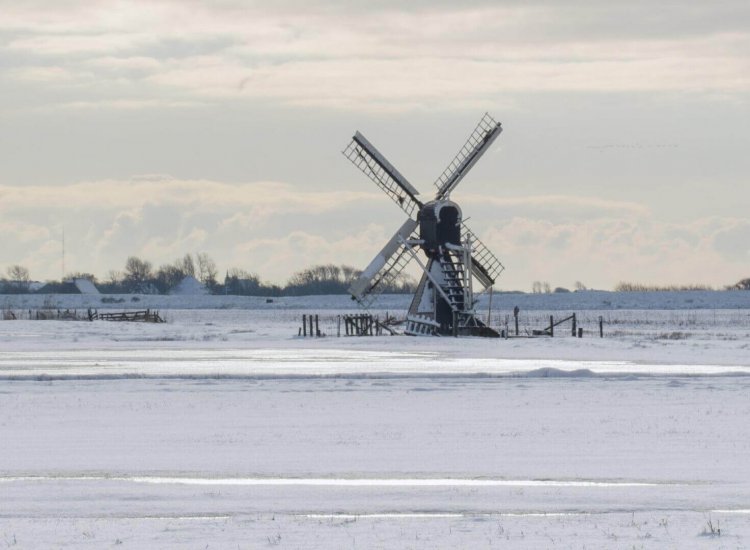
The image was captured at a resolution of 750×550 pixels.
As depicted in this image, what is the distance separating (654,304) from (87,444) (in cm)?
13435

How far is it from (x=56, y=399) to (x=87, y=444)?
24.8 ft

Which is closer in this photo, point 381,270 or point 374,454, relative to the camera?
point 374,454

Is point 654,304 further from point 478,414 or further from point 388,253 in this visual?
point 478,414

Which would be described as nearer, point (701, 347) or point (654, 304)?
point (701, 347)

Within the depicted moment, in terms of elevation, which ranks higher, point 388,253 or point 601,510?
point 388,253

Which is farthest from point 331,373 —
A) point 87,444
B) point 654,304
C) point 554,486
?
point 654,304

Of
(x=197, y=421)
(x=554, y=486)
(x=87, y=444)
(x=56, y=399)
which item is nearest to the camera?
(x=554, y=486)

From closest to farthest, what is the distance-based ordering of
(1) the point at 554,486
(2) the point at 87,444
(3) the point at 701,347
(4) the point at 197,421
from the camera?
(1) the point at 554,486 → (2) the point at 87,444 → (4) the point at 197,421 → (3) the point at 701,347

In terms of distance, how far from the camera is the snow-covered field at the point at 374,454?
472 inches

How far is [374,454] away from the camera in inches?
689

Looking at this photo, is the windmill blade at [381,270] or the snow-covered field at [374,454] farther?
the windmill blade at [381,270]

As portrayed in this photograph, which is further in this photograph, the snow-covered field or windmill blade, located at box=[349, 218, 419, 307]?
windmill blade, located at box=[349, 218, 419, 307]

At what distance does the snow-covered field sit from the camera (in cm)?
1198

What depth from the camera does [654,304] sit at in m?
148
